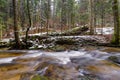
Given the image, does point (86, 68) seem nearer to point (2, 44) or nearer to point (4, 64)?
point (4, 64)

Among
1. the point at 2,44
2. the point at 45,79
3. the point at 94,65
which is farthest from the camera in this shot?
the point at 2,44

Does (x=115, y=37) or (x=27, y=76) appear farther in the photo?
(x=115, y=37)

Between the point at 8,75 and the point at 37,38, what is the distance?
1096cm

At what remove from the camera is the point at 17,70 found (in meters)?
7.70

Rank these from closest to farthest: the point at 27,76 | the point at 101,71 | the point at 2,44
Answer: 1. the point at 27,76
2. the point at 101,71
3. the point at 2,44

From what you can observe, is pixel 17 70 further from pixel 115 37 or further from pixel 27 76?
pixel 115 37

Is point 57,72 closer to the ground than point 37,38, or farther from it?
closer to the ground

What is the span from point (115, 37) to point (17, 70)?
8.25m

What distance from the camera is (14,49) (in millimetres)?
12992

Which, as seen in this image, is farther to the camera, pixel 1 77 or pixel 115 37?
pixel 115 37

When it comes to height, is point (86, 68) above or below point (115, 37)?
below

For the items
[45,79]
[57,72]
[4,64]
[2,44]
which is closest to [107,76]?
[57,72]

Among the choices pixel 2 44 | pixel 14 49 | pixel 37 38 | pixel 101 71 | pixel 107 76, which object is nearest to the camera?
pixel 107 76

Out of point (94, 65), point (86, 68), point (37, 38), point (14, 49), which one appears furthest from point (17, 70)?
point (37, 38)
